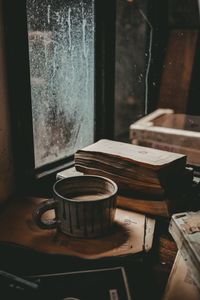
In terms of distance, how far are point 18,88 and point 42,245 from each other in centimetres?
69

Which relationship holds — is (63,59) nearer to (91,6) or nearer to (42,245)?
(91,6)

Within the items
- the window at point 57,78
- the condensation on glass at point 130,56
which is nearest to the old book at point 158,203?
→ the window at point 57,78

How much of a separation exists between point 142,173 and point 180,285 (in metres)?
0.50

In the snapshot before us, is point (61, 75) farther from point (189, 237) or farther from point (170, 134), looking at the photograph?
point (189, 237)

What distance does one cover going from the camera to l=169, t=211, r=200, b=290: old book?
1.30 meters

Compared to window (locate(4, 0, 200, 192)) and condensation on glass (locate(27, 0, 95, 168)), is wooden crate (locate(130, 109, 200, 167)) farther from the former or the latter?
condensation on glass (locate(27, 0, 95, 168))

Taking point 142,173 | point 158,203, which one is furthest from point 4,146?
point 158,203

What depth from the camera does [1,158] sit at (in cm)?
171

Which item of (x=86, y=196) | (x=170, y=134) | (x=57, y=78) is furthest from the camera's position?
(x=170, y=134)

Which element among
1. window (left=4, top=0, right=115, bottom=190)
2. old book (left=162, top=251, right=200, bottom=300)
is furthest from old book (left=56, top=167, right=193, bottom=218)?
window (left=4, top=0, right=115, bottom=190)

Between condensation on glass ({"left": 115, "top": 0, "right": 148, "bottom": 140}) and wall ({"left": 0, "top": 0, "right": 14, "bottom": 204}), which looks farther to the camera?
condensation on glass ({"left": 115, "top": 0, "right": 148, "bottom": 140})

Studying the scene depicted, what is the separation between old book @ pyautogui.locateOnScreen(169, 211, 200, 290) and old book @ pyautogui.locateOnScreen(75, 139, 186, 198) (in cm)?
15

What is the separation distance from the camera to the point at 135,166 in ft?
5.42

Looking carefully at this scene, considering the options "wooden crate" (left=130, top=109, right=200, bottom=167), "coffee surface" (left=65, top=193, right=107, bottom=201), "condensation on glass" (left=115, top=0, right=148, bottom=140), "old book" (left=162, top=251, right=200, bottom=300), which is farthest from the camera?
"condensation on glass" (left=115, top=0, right=148, bottom=140)
